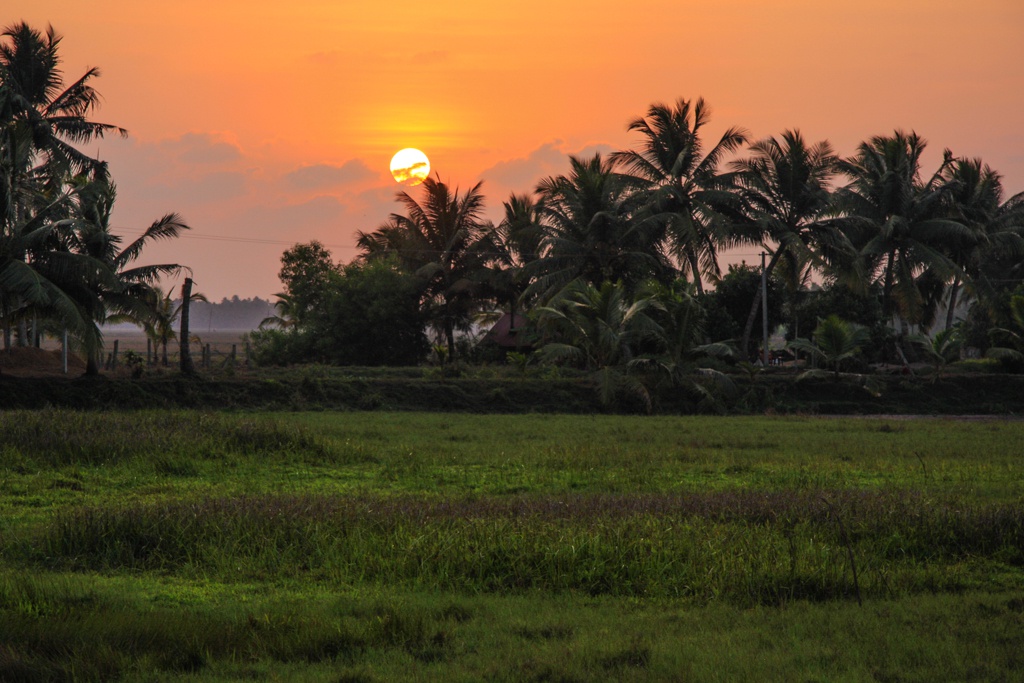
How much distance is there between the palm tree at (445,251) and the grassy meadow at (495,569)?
2674 cm

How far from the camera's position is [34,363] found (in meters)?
29.2

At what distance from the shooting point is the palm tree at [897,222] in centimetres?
3578

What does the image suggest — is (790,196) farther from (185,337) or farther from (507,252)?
(185,337)

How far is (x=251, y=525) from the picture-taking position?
8.51m

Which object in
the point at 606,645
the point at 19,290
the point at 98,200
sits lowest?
the point at 606,645

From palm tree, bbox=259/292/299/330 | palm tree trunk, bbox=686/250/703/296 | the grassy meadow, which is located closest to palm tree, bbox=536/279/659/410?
palm tree trunk, bbox=686/250/703/296

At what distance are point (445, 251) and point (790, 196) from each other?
13872 millimetres

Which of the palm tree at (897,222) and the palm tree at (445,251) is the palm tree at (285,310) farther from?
the palm tree at (897,222)

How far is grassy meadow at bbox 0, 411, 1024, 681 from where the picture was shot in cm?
562

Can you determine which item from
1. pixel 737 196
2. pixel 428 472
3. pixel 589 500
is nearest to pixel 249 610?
pixel 589 500

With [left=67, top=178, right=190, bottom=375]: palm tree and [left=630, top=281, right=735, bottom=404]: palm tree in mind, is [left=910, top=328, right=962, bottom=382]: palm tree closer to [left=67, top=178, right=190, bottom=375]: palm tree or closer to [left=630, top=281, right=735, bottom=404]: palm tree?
[left=630, top=281, right=735, bottom=404]: palm tree

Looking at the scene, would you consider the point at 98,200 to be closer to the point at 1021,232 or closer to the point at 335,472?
the point at 335,472

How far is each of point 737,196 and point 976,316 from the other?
16.6m

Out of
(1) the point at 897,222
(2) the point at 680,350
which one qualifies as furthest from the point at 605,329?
(1) the point at 897,222
